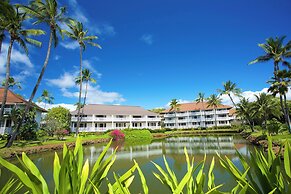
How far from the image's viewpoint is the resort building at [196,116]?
59.3 m

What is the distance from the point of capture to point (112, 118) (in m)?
47.4

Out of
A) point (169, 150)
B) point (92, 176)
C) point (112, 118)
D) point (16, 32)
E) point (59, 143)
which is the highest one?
point (16, 32)

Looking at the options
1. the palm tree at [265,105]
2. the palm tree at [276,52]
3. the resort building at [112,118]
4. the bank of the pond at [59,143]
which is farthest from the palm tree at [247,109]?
the resort building at [112,118]

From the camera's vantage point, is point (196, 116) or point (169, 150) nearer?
point (169, 150)

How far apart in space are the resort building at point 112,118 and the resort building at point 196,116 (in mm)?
12386

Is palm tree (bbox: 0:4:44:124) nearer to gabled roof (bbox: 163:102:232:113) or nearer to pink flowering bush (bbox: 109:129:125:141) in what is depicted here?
pink flowering bush (bbox: 109:129:125:141)

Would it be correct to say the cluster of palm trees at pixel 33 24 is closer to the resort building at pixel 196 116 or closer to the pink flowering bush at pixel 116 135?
the pink flowering bush at pixel 116 135

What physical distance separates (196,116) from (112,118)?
95.9 feet

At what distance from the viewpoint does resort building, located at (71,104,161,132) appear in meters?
43.9

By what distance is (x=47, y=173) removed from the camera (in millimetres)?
10367

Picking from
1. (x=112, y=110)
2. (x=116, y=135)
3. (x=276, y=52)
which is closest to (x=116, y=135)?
(x=116, y=135)

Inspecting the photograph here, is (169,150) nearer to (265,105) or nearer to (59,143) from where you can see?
(59,143)

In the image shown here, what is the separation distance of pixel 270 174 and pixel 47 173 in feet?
36.9

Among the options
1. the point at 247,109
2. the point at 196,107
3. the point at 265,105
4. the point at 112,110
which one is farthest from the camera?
the point at 196,107
